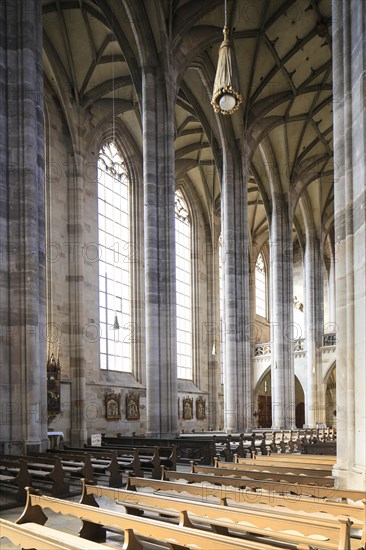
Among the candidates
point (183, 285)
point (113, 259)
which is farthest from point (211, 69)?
point (183, 285)

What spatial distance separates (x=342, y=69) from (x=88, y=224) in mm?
16857

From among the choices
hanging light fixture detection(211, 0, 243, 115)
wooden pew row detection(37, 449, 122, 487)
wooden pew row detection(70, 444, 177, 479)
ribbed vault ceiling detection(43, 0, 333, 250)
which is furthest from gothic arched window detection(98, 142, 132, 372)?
hanging light fixture detection(211, 0, 243, 115)

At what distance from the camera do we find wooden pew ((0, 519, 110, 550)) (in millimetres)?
4094

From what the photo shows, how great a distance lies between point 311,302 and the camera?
36.2 meters

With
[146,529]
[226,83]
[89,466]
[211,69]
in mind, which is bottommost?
[89,466]

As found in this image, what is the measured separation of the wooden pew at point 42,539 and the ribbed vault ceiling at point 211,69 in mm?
17609

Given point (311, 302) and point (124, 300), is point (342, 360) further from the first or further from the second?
point (311, 302)

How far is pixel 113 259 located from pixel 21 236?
13.0 meters

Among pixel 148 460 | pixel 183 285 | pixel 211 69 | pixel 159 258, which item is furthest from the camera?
pixel 183 285

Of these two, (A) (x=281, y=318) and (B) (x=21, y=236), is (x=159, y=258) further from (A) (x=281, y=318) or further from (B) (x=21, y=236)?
(A) (x=281, y=318)

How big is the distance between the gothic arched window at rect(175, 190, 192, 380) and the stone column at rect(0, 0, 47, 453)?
19.2 m

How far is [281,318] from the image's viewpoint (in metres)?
31.8

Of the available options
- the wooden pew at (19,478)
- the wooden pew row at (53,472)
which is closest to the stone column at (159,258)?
the wooden pew row at (53,472)

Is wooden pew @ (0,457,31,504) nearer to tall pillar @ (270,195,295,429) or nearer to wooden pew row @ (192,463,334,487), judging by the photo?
wooden pew row @ (192,463,334,487)
